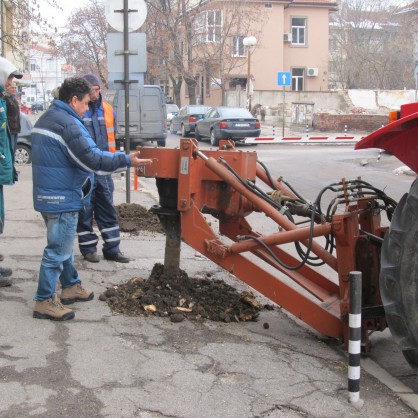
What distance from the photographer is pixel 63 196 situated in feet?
16.7

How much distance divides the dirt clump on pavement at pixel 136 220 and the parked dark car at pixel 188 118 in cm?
2302

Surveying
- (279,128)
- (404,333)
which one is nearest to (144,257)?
(404,333)

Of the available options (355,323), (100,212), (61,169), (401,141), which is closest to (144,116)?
(100,212)

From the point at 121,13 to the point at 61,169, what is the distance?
568cm

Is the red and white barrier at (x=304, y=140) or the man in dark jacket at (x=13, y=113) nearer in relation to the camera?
the man in dark jacket at (x=13, y=113)

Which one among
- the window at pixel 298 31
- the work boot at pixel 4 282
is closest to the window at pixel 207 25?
the window at pixel 298 31

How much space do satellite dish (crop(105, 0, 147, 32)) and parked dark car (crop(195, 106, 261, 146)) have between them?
1744cm

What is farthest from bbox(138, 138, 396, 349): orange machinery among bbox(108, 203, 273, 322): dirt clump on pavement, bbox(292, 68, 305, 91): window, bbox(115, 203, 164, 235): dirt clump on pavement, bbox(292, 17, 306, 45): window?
bbox(292, 17, 306, 45): window

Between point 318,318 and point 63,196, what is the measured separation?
206cm

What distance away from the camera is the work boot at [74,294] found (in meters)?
5.66

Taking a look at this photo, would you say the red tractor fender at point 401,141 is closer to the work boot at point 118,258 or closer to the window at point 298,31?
the work boot at point 118,258

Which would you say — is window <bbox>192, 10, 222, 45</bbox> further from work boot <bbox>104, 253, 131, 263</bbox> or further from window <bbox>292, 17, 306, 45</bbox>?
work boot <bbox>104, 253, 131, 263</bbox>

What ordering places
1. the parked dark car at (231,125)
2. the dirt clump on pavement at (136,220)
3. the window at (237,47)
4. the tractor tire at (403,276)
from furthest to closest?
the window at (237,47) → the parked dark car at (231,125) → the dirt clump on pavement at (136,220) → the tractor tire at (403,276)

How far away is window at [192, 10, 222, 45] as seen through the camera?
146ft
